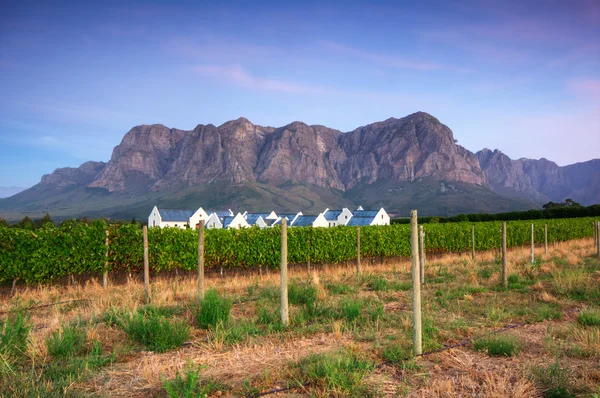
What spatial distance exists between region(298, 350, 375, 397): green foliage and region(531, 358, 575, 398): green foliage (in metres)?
2.21

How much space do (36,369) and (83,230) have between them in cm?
1101

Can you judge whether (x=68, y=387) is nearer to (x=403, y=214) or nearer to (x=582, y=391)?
(x=582, y=391)

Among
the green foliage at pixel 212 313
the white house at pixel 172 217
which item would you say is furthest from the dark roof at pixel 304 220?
the green foliage at pixel 212 313

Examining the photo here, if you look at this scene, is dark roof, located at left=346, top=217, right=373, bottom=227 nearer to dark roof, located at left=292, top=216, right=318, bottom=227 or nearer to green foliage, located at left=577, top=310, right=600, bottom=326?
dark roof, located at left=292, top=216, right=318, bottom=227

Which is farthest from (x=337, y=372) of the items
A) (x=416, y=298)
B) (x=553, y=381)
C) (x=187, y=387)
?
(x=553, y=381)

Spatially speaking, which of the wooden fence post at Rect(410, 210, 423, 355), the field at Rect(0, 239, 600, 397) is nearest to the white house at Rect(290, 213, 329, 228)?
the field at Rect(0, 239, 600, 397)

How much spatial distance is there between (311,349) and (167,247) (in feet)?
40.2

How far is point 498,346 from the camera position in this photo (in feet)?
20.5

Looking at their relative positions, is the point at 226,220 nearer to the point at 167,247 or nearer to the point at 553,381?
the point at 167,247

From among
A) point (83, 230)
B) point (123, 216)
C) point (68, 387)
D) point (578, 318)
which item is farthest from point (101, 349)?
point (123, 216)

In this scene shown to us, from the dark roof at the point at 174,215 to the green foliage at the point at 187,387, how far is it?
268 feet

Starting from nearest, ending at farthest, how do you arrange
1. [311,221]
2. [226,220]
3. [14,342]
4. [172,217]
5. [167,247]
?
1. [14,342]
2. [167,247]
3. [311,221]
4. [172,217]
5. [226,220]

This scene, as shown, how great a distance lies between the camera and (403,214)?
516ft

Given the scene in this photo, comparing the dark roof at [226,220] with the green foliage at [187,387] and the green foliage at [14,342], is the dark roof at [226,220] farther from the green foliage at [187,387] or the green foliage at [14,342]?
the green foliage at [187,387]
